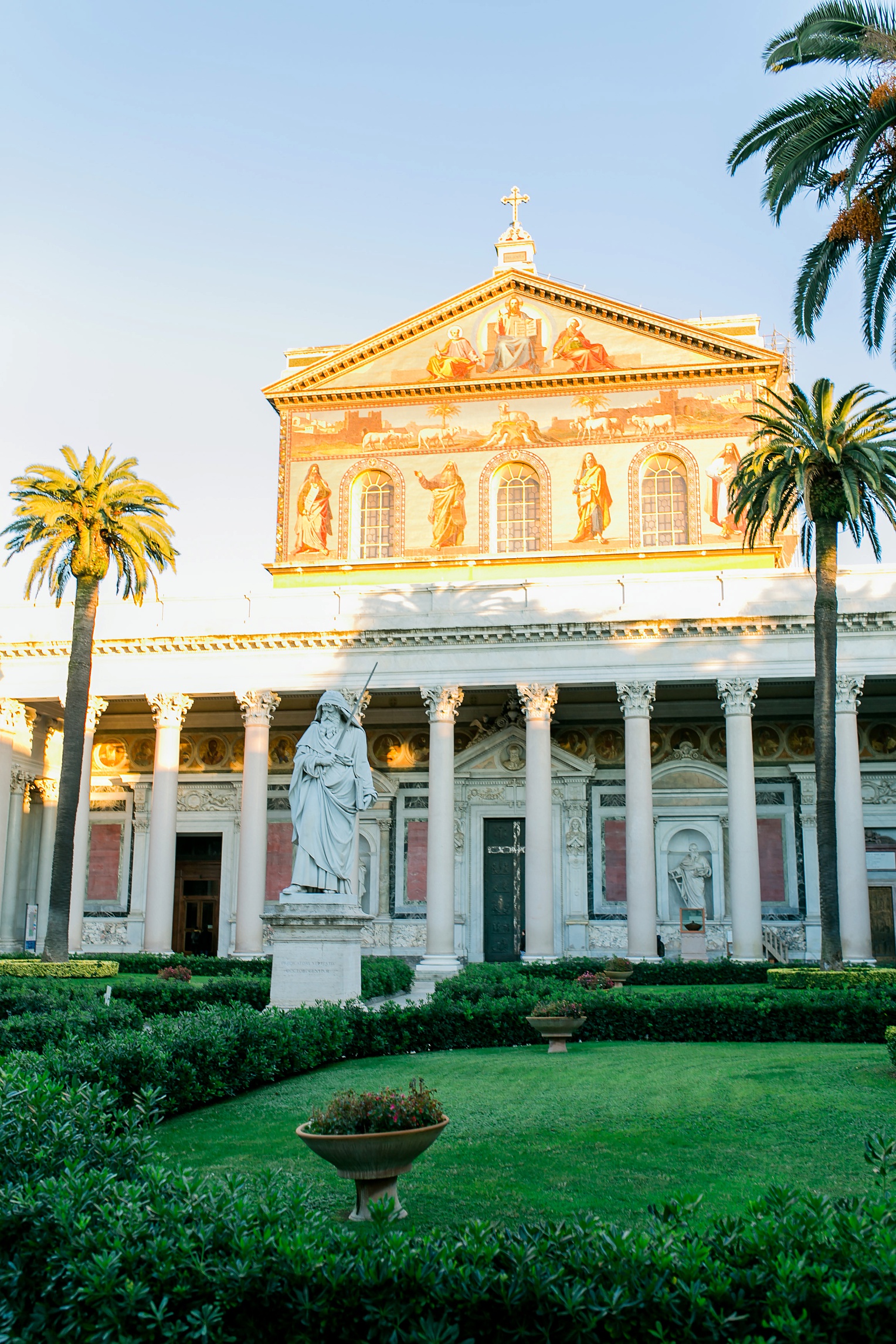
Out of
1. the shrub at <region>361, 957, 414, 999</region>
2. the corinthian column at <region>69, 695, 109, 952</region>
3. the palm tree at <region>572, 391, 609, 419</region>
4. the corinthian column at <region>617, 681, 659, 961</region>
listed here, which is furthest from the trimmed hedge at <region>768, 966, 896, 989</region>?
the palm tree at <region>572, 391, 609, 419</region>

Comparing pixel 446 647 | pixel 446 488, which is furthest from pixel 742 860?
pixel 446 488

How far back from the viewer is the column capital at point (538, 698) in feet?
104

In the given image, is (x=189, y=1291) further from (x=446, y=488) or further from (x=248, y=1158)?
(x=446, y=488)

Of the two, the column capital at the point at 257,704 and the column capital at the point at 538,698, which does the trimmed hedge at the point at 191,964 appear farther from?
the column capital at the point at 538,698

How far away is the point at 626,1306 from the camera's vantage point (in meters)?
5.18

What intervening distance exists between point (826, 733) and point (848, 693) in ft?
18.3

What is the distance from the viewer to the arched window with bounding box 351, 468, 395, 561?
38781mm

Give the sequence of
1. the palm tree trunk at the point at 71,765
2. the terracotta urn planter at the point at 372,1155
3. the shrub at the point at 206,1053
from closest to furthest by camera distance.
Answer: the terracotta urn planter at the point at 372,1155 < the shrub at the point at 206,1053 < the palm tree trunk at the point at 71,765

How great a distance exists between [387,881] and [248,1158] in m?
27.3

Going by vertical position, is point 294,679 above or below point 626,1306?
above

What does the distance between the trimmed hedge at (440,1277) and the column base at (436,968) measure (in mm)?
23992

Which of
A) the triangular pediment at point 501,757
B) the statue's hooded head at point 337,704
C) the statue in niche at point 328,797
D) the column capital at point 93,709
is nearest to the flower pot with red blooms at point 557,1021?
the statue in niche at point 328,797

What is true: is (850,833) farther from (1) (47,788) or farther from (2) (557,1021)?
(1) (47,788)

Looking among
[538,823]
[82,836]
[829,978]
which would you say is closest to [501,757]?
[538,823]
